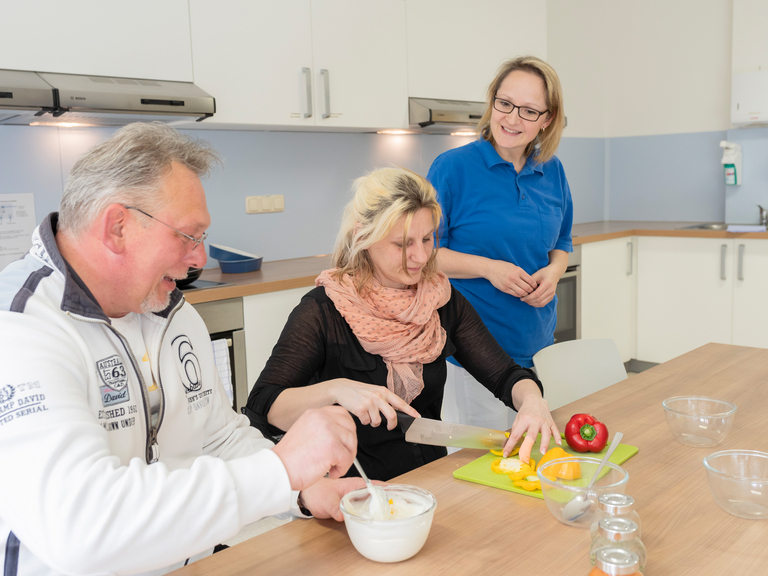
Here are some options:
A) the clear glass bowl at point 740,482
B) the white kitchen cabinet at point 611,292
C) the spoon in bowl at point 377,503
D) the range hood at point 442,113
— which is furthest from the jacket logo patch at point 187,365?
the white kitchen cabinet at point 611,292

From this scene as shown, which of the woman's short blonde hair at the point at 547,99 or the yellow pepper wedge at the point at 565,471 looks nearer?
the yellow pepper wedge at the point at 565,471

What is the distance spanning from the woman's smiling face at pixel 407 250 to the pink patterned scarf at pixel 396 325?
54 mm

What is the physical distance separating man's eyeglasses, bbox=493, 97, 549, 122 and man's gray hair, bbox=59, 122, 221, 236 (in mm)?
1223

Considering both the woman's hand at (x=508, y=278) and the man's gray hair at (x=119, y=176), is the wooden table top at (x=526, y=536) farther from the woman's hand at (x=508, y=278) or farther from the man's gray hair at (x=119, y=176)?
the woman's hand at (x=508, y=278)

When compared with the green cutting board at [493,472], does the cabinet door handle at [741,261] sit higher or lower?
higher

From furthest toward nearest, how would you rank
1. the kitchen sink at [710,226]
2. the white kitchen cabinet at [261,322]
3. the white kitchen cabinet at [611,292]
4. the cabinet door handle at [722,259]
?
1. the kitchen sink at [710,226]
2. the white kitchen cabinet at [611,292]
3. the cabinet door handle at [722,259]
4. the white kitchen cabinet at [261,322]

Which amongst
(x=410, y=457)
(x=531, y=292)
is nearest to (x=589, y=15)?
(x=531, y=292)

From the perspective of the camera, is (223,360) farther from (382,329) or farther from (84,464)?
(84,464)

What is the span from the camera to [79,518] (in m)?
0.76

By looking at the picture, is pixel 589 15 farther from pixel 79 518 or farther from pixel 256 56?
pixel 79 518

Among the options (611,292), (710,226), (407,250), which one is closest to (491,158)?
(407,250)

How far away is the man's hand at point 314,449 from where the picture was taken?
2.96ft

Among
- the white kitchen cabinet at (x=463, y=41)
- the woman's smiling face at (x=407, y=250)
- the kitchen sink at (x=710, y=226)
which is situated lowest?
the kitchen sink at (x=710, y=226)

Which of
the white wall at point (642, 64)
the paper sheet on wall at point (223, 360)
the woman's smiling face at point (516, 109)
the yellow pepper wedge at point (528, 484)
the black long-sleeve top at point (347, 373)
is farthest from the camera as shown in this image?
the white wall at point (642, 64)
